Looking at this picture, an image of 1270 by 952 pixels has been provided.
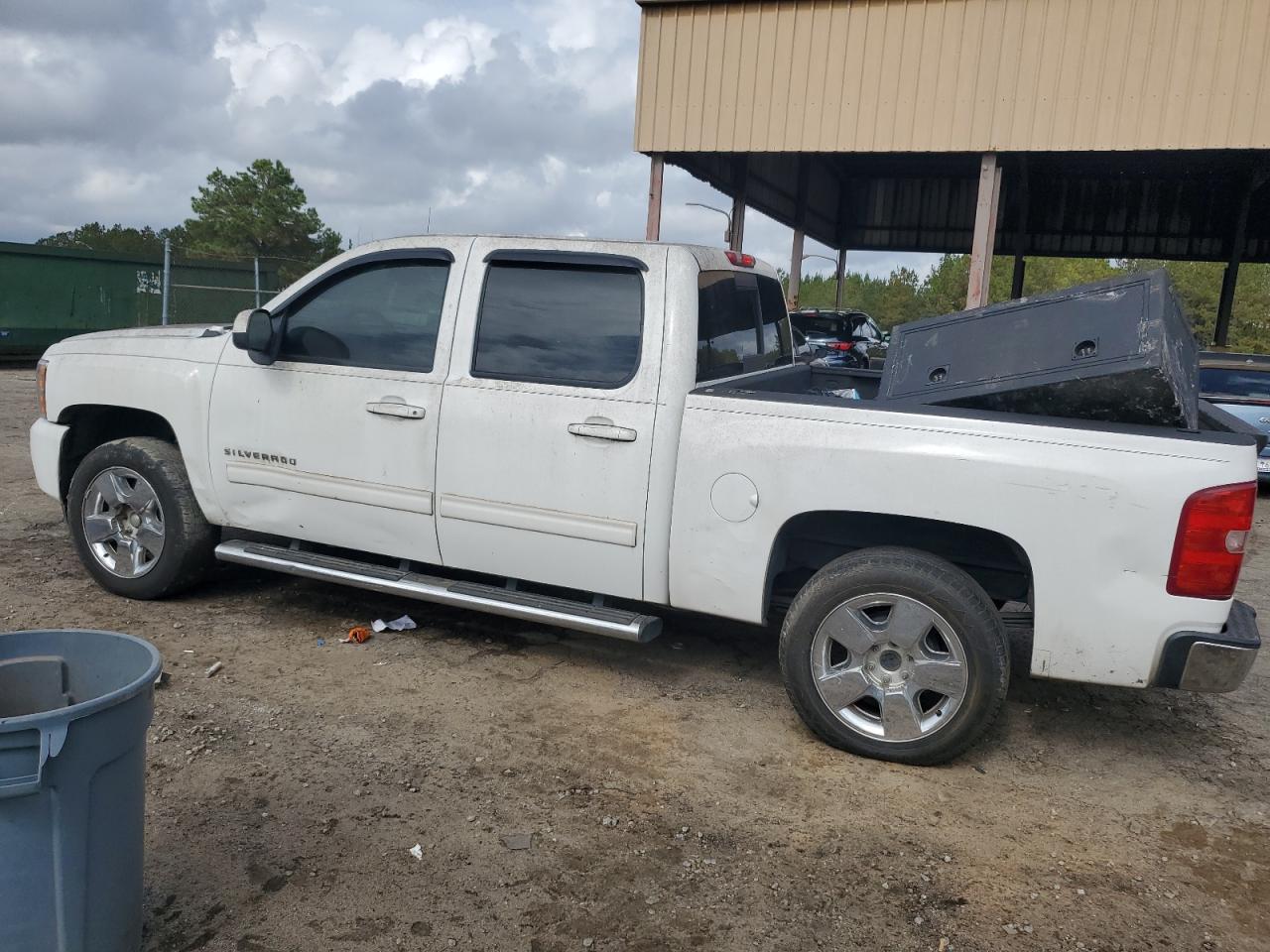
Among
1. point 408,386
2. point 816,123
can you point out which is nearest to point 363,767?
point 408,386

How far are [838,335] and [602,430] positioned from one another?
14.1m

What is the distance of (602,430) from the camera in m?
4.23

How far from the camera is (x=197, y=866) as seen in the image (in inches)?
119

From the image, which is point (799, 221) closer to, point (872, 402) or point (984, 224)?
point (984, 224)

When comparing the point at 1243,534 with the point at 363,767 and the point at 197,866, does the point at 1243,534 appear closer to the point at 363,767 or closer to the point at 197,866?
the point at 363,767

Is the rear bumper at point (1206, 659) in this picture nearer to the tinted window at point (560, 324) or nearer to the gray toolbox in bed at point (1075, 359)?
the gray toolbox in bed at point (1075, 359)

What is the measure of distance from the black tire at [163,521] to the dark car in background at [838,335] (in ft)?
41.0

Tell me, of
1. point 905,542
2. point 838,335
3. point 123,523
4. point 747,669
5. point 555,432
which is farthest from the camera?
point 838,335

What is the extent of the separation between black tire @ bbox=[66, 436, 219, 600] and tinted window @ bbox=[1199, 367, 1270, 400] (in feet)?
33.6

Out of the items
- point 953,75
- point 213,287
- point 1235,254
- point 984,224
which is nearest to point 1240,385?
point 984,224

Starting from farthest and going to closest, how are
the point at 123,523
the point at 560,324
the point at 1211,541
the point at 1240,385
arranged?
the point at 1240,385 < the point at 123,523 < the point at 560,324 < the point at 1211,541

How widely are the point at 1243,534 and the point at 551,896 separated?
8.35 ft

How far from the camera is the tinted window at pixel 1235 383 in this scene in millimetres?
10992

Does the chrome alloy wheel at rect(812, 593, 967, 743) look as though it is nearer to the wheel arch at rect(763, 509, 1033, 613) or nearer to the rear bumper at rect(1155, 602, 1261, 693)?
the wheel arch at rect(763, 509, 1033, 613)
